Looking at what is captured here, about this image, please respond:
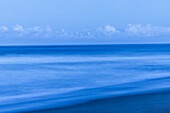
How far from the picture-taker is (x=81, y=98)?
9422mm

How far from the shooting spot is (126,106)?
7.93m

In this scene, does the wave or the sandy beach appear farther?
the wave

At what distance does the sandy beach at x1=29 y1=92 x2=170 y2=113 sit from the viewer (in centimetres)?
750

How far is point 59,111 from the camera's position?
305 inches

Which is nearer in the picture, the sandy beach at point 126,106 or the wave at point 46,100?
the sandy beach at point 126,106

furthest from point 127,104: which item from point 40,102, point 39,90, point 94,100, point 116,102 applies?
point 39,90

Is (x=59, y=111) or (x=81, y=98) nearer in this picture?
(x=59, y=111)

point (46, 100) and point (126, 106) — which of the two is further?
point (46, 100)

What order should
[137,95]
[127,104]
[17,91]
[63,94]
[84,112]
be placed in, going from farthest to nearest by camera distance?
[17,91]
[63,94]
[137,95]
[127,104]
[84,112]

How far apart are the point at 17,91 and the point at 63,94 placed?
1.97 meters

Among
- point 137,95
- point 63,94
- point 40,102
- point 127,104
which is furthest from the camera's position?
point 63,94

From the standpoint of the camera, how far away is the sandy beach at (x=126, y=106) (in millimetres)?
7504

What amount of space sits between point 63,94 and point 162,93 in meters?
3.15

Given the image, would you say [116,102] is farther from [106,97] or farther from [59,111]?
[59,111]
